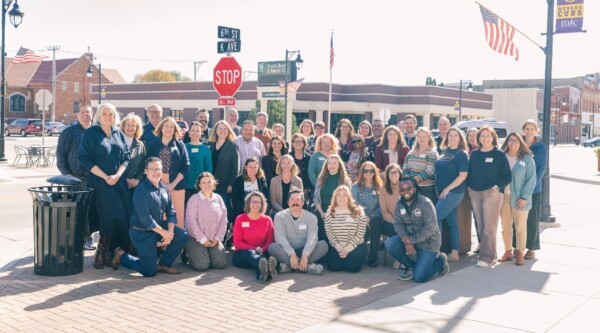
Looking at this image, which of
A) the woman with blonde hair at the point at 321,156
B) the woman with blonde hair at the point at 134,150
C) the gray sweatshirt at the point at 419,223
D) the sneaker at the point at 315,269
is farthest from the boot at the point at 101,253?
the gray sweatshirt at the point at 419,223

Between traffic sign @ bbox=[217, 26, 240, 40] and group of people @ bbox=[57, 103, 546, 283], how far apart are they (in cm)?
274

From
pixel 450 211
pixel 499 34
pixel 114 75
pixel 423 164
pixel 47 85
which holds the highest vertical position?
pixel 114 75

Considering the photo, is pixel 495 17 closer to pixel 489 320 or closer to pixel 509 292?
pixel 509 292

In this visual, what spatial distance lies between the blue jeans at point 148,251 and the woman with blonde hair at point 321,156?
8.40ft

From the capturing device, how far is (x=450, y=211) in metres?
8.95

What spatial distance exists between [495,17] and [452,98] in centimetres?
4889

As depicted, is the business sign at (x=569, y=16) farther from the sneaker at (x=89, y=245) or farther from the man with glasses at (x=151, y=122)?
the sneaker at (x=89, y=245)

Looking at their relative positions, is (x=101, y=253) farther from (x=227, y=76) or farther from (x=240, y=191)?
(x=227, y=76)

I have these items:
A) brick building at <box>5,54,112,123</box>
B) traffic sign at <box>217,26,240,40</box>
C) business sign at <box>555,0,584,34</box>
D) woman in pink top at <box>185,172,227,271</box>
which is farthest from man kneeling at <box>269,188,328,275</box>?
brick building at <box>5,54,112,123</box>

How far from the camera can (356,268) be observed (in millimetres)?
8273

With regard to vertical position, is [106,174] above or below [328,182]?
above

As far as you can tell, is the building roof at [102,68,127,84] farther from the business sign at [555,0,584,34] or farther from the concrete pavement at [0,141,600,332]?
the concrete pavement at [0,141,600,332]

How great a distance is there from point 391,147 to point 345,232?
2062mm

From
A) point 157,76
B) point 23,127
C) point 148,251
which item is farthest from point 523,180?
point 157,76
